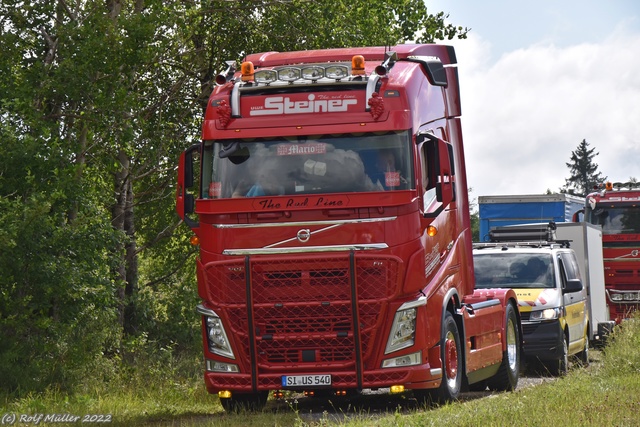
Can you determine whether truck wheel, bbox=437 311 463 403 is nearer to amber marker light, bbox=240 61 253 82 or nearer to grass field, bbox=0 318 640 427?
grass field, bbox=0 318 640 427

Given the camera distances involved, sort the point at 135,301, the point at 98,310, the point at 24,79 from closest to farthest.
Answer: the point at 98,310, the point at 24,79, the point at 135,301

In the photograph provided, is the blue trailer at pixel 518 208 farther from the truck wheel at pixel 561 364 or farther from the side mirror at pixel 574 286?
the side mirror at pixel 574 286

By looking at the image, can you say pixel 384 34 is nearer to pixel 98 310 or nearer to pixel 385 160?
pixel 98 310

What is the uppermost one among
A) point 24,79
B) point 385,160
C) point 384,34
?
point 384,34

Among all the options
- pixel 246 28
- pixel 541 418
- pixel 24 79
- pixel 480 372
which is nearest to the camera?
pixel 541 418

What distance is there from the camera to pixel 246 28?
85.5 ft

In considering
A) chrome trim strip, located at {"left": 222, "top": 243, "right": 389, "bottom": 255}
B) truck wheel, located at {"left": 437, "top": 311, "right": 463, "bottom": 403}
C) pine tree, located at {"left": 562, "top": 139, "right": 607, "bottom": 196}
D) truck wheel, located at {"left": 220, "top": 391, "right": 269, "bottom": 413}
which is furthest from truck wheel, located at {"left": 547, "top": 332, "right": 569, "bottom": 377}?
pine tree, located at {"left": 562, "top": 139, "right": 607, "bottom": 196}

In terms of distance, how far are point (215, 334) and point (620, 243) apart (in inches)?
749

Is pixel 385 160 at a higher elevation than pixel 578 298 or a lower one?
higher

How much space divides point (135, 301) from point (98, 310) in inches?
290

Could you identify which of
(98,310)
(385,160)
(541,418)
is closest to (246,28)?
(98,310)

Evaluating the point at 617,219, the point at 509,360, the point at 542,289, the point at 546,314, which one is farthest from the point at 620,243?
the point at 509,360

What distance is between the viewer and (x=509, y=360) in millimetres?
16078

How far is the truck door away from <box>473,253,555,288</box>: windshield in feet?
1.08
